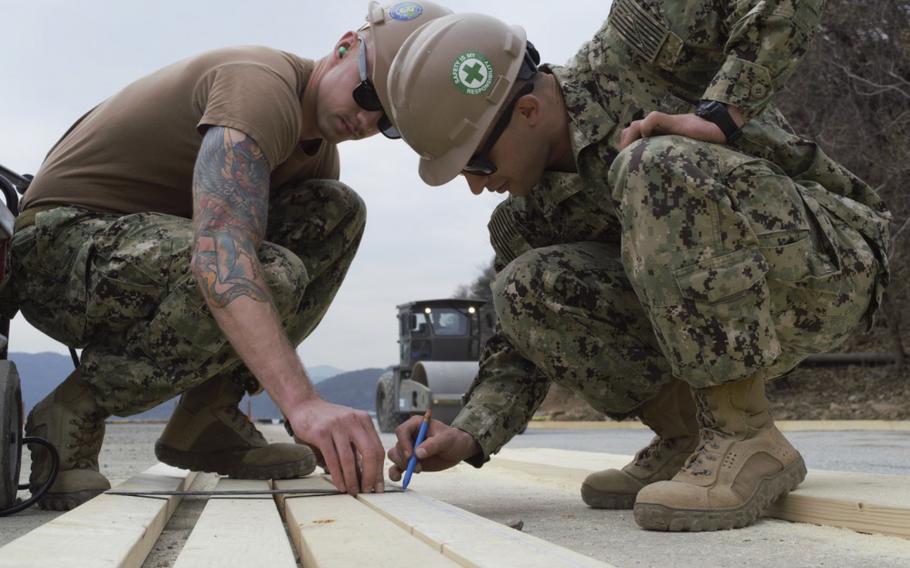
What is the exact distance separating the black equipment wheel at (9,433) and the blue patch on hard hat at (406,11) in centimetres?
135

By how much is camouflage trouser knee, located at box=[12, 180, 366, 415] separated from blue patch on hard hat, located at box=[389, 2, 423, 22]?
729 millimetres

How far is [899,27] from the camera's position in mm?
14930

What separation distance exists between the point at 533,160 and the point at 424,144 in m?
0.28

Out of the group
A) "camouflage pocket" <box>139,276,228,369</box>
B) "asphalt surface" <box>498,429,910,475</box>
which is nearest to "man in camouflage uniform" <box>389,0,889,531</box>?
"camouflage pocket" <box>139,276,228,369</box>

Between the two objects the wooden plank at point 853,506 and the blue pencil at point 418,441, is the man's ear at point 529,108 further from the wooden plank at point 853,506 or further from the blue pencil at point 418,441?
the wooden plank at point 853,506

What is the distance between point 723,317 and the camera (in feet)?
6.28

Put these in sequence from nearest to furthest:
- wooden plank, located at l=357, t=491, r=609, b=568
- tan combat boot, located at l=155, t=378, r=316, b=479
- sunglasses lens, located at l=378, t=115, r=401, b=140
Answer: wooden plank, located at l=357, t=491, r=609, b=568, sunglasses lens, located at l=378, t=115, r=401, b=140, tan combat boot, located at l=155, t=378, r=316, b=479

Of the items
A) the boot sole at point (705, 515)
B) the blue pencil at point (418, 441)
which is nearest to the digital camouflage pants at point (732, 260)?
the boot sole at point (705, 515)

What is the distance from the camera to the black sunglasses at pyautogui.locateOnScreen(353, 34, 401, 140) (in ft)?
8.61

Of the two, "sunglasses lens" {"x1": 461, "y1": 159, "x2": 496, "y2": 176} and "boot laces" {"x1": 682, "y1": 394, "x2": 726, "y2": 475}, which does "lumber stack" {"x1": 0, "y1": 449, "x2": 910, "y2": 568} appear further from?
"sunglasses lens" {"x1": 461, "y1": 159, "x2": 496, "y2": 176}

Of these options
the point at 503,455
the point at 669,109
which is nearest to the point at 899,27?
the point at 503,455

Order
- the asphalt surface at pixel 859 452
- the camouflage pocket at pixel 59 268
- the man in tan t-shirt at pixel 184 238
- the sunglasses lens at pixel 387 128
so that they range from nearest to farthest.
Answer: the man in tan t-shirt at pixel 184 238 < the camouflage pocket at pixel 59 268 < the sunglasses lens at pixel 387 128 < the asphalt surface at pixel 859 452

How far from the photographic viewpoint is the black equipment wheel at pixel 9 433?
2168mm

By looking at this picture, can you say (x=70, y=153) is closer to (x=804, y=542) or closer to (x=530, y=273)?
(x=530, y=273)
